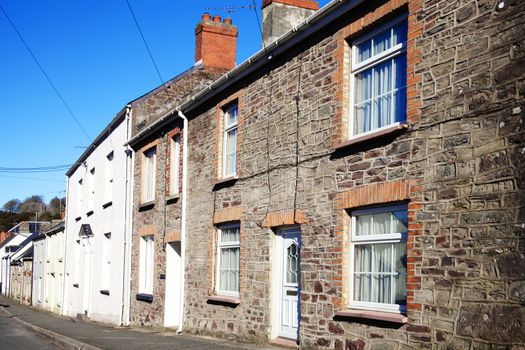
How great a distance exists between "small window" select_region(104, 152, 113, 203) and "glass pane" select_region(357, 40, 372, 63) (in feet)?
48.9

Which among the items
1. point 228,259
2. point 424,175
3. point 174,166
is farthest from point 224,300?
point 424,175

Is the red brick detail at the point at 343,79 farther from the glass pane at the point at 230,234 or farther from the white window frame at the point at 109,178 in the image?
the white window frame at the point at 109,178

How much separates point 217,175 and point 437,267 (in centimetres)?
722

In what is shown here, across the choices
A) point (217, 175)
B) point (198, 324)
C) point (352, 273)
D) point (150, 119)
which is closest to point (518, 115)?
point (352, 273)

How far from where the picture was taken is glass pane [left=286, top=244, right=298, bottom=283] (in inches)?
455

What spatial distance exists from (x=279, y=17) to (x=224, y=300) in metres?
6.19

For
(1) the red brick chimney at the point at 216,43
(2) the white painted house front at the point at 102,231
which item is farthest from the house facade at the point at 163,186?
(2) the white painted house front at the point at 102,231

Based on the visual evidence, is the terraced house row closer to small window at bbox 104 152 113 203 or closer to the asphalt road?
the asphalt road

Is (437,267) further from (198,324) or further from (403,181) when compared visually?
(198,324)

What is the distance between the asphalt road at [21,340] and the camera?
1527 centimetres

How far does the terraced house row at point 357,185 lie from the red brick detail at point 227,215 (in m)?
0.05

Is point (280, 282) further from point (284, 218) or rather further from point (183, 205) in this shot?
point (183, 205)

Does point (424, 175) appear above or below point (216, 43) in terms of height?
below

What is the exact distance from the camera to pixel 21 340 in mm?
17359
